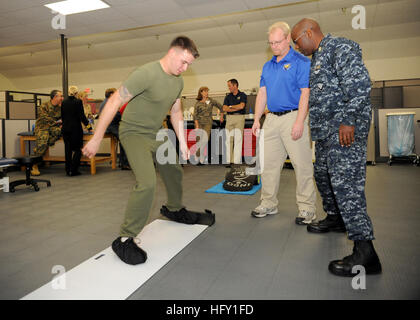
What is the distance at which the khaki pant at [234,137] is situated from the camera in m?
5.68

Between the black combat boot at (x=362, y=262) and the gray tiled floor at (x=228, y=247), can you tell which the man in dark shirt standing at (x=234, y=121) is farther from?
the black combat boot at (x=362, y=262)

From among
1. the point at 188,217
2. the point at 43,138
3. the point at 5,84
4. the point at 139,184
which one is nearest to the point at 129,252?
the point at 139,184

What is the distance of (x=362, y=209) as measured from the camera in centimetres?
149

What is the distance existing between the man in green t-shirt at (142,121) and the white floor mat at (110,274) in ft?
0.27

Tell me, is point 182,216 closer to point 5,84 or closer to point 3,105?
point 3,105

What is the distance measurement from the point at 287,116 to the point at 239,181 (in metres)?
1.45

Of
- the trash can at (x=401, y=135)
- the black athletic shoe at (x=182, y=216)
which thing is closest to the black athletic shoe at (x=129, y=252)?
the black athletic shoe at (x=182, y=216)

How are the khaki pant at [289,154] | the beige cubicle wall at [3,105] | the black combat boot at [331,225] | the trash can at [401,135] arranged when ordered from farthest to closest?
the beige cubicle wall at [3,105] → the trash can at [401,135] → the khaki pant at [289,154] → the black combat boot at [331,225]

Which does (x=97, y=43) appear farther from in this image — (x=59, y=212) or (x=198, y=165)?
(x=59, y=212)

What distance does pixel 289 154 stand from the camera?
2301 millimetres

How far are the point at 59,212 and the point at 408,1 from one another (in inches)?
273

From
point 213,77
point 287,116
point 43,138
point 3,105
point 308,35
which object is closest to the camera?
point 308,35

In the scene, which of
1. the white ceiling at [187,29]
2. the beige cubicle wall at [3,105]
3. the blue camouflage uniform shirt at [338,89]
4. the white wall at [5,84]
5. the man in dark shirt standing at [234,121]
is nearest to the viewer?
the blue camouflage uniform shirt at [338,89]
